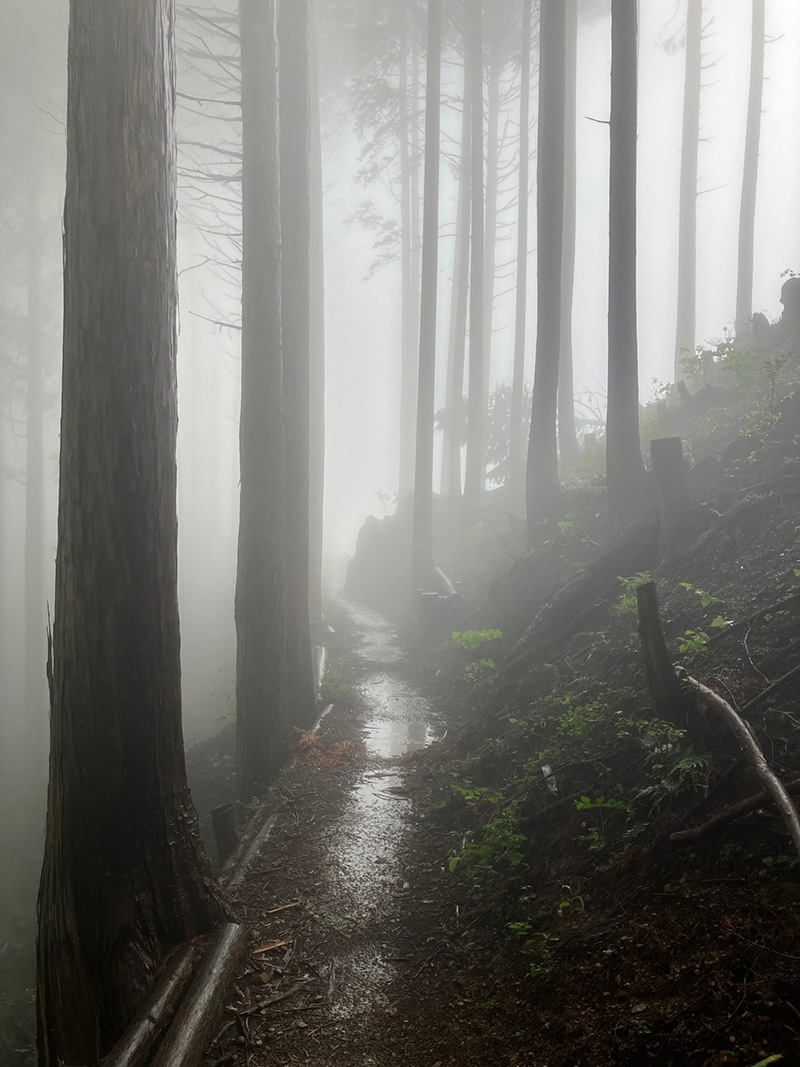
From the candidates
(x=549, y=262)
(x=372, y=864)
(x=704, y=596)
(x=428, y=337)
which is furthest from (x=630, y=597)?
(x=428, y=337)

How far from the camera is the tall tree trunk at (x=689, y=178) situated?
56.7 ft

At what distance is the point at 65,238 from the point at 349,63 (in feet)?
74.7

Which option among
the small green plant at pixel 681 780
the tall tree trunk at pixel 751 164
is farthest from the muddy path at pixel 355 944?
the tall tree trunk at pixel 751 164

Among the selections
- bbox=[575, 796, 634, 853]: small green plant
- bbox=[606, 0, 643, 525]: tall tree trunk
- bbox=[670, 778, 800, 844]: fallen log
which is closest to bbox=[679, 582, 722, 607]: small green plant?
bbox=[575, 796, 634, 853]: small green plant

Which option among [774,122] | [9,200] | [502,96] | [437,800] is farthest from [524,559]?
[9,200]

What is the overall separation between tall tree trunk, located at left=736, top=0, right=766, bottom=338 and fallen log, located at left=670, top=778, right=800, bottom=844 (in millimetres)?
15956

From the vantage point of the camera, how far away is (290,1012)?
348 centimetres

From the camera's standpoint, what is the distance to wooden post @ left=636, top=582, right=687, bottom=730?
14.2ft

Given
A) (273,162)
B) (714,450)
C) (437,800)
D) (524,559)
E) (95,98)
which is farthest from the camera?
(524,559)

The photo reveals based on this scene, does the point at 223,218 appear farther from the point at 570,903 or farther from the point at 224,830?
the point at 570,903

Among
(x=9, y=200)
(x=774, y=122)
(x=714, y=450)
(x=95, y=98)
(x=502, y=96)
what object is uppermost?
(x=502, y=96)

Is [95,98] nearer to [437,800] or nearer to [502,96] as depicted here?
[437,800]

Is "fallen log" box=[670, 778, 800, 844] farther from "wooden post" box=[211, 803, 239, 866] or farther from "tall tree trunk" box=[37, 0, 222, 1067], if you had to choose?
"wooden post" box=[211, 803, 239, 866]

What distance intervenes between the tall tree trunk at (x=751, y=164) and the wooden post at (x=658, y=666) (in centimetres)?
1465
